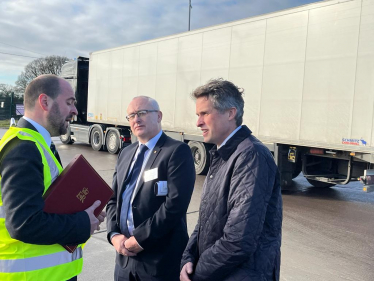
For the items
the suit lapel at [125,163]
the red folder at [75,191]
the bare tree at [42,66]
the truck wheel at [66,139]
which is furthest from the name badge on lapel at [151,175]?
the bare tree at [42,66]

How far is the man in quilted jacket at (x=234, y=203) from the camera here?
1.79 meters

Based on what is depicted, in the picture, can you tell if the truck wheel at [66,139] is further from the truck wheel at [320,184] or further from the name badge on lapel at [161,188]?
the name badge on lapel at [161,188]

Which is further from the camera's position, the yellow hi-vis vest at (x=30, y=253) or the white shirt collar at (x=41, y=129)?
the white shirt collar at (x=41, y=129)

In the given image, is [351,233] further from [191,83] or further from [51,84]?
[191,83]

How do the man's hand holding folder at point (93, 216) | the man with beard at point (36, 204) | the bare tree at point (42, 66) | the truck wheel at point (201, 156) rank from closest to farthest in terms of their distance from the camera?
1. the man with beard at point (36, 204)
2. the man's hand holding folder at point (93, 216)
3. the truck wheel at point (201, 156)
4. the bare tree at point (42, 66)

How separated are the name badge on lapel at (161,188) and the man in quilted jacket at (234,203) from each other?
499mm

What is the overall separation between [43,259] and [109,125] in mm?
13336

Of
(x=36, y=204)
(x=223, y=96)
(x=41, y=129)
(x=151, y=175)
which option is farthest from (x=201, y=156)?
(x=36, y=204)

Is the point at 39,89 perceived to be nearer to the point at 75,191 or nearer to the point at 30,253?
the point at 75,191

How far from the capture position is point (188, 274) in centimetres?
207

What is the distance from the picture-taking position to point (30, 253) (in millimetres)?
1859

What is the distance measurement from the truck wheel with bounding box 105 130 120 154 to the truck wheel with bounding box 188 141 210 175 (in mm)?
4635

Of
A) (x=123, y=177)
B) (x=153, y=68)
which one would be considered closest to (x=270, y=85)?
(x=153, y=68)

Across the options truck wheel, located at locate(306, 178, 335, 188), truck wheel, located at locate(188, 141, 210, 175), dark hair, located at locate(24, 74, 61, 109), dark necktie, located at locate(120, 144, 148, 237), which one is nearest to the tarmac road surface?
truck wheel, located at locate(306, 178, 335, 188)
